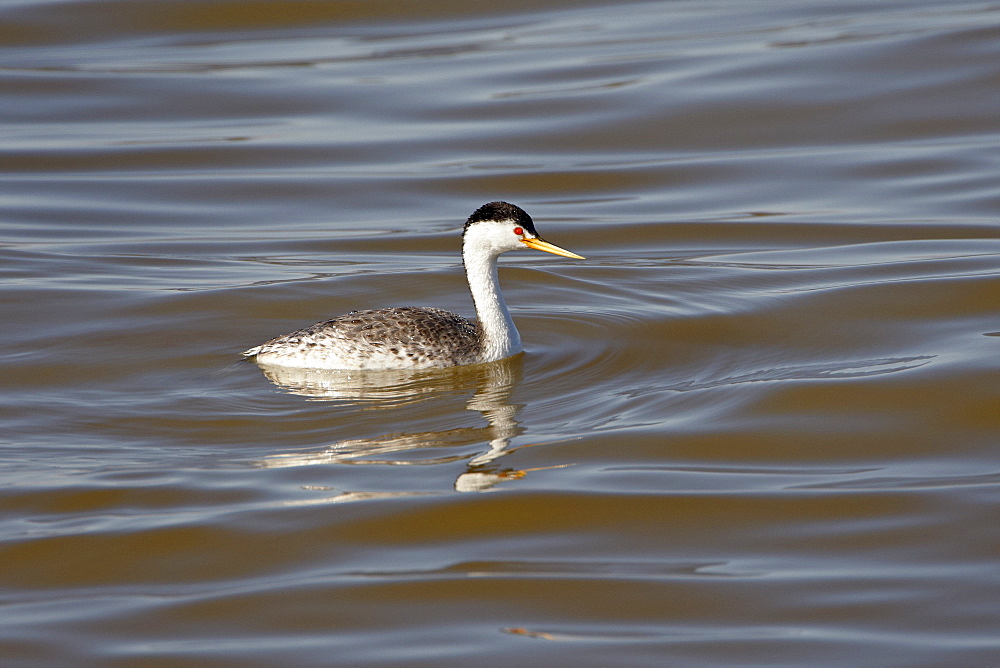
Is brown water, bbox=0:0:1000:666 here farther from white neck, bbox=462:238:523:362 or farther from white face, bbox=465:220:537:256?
white face, bbox=465:220:537:256

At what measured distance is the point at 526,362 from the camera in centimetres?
984

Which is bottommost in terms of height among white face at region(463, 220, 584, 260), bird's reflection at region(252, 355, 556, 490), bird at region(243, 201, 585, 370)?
bird's reflection at region(252, 355, 556, 490)

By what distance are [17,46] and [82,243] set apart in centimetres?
1025

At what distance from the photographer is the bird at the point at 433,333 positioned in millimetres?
9336

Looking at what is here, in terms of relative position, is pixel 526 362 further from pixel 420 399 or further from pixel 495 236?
pixel 420 399

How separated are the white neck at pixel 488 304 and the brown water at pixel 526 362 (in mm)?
168

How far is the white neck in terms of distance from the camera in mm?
9766

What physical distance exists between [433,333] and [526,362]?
2.46 ft

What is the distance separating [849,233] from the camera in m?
13.4

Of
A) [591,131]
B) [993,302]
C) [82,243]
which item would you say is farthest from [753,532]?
[591,131]

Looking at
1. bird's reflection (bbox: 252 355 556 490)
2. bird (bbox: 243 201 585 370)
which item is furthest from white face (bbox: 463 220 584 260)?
bird's reflection (bbox: 252 355 556 490)

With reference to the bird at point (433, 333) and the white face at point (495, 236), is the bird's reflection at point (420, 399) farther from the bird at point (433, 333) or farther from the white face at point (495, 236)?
the white face at point (495, 236)

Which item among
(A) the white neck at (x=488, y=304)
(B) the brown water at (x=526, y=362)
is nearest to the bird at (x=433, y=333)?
(A) the white neck at (x=488, y=304)

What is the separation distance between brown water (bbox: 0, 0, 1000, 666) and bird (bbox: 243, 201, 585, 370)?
16cm
